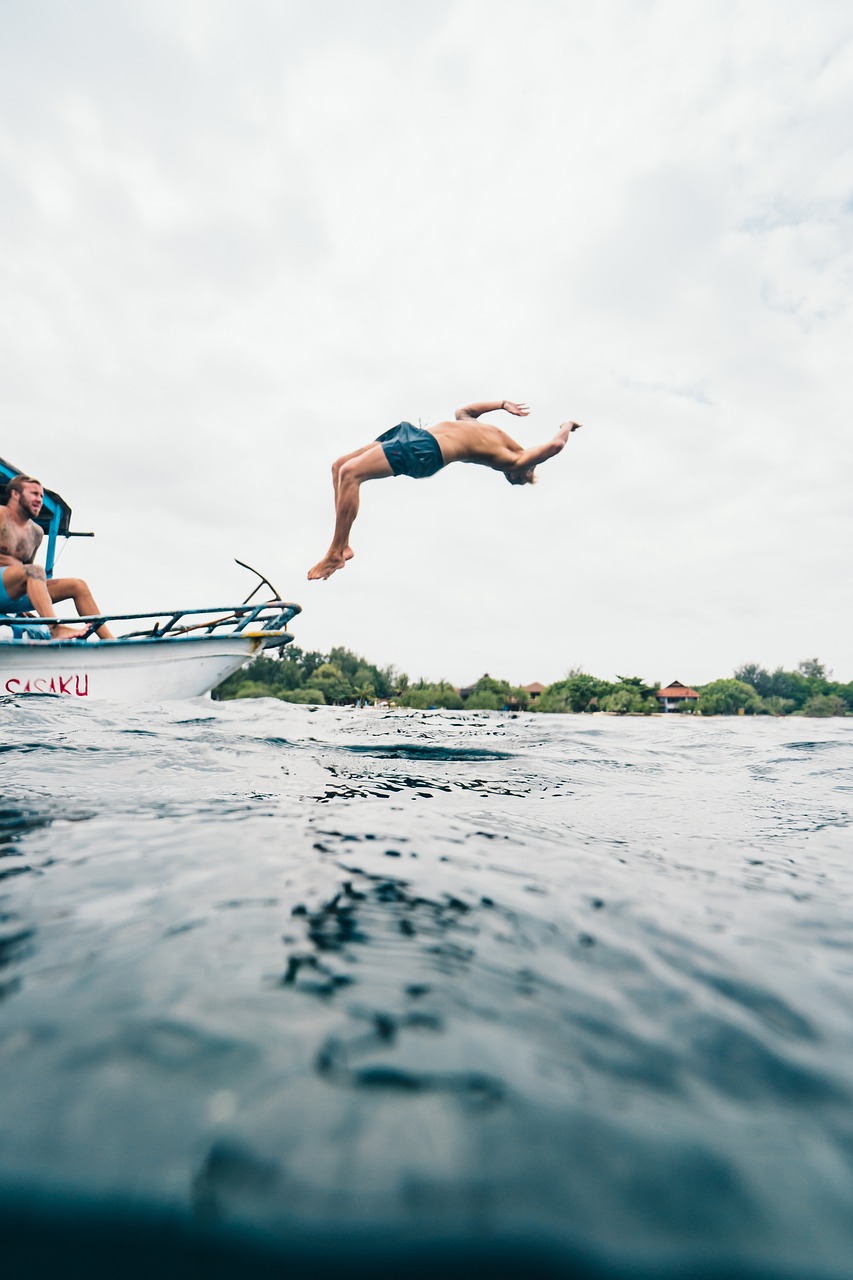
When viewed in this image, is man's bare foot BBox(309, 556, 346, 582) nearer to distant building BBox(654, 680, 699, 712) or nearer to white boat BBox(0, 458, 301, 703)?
white boat BBox(0, 458, 301, 703)

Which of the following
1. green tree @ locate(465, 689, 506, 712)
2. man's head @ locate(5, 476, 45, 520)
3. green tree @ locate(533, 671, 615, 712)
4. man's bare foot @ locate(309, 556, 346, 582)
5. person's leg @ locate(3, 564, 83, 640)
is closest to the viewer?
man's bare foot @ locate(309, 556, 346, 582)

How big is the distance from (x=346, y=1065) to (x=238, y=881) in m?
0.72

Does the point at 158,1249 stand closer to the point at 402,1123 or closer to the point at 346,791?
the point at 402,1123

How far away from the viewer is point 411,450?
643 cm

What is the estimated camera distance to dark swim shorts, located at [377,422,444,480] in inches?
253

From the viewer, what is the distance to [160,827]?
1807 millimetres

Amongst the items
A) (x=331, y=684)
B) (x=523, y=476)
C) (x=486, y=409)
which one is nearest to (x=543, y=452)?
(x=523, y=476)

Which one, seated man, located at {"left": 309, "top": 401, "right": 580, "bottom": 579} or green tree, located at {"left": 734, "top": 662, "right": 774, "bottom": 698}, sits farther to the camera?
green tree, located at {"left": 734, "top": 662, "right": 774, "bottom": 698}

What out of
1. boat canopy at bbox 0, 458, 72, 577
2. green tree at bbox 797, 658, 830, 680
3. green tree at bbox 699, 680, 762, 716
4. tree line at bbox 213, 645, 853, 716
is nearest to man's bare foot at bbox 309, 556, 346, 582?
boat canopy at bbox 0, 458, 72, 577

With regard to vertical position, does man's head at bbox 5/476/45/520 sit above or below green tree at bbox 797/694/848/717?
above

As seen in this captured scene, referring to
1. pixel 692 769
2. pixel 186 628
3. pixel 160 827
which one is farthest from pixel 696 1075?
pixel 186 628

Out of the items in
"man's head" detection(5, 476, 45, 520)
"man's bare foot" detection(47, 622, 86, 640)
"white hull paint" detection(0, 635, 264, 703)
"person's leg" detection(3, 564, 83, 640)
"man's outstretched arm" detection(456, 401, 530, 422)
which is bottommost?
"white hull paint" detection(0, 635, 264, 703)

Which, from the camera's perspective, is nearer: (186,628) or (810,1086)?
(810,1086)

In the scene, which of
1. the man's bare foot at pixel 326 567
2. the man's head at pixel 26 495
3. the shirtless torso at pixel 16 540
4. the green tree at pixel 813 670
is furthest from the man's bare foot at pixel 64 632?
the green tree at pixel 813 670
